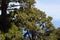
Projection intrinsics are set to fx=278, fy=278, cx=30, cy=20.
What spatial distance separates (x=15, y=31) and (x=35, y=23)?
1174 mm

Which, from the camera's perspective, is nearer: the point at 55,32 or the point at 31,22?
the point at 31,22

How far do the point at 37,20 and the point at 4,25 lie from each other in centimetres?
172

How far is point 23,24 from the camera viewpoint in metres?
14.0

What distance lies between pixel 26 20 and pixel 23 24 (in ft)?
0.96

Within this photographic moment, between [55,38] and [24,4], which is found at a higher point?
[24,4]

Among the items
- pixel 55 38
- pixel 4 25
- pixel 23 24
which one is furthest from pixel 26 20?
pixel 55 38

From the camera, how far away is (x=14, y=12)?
1440 centimetres

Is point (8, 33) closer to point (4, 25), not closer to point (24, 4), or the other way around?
point (4, 25)

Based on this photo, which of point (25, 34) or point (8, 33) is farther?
point (25, 34)

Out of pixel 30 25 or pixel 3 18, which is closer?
pixel 30 25

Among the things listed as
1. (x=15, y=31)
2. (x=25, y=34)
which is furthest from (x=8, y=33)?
(x=25, y=34)

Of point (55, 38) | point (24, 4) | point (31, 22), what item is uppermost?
point (24, 4)

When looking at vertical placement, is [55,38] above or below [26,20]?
below

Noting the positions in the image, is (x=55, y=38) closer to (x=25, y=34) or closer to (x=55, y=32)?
(x=55, y=32)
